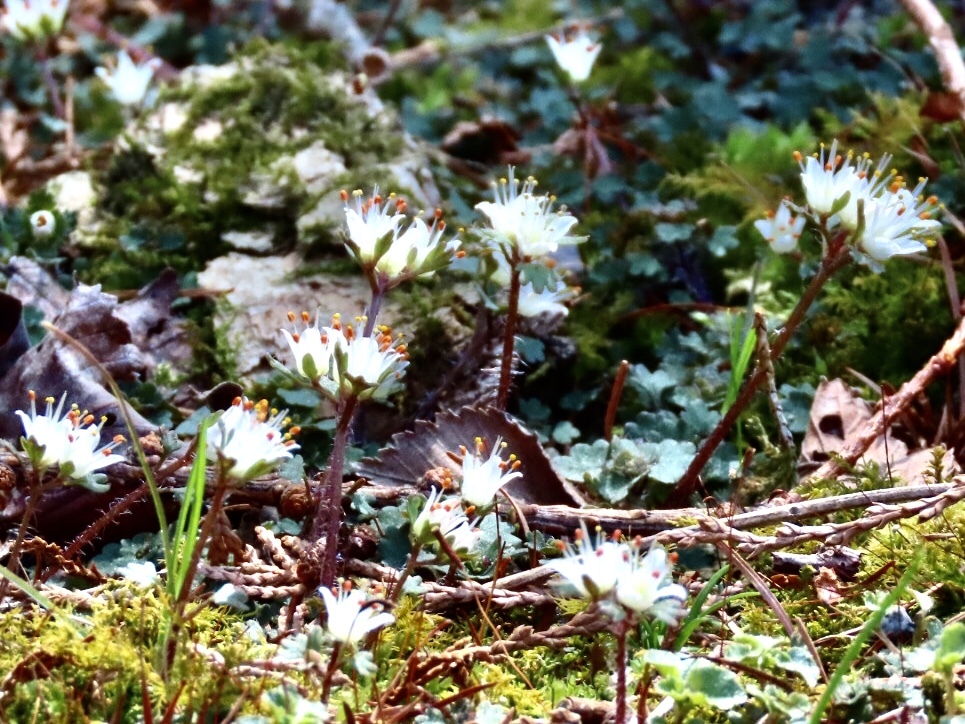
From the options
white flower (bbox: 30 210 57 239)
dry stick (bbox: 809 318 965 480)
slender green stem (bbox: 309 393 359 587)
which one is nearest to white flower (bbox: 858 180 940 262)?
dry stick (bbox: 809 318 965 480)

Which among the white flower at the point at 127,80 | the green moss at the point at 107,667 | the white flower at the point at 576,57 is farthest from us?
the white flower at the point at 127,80

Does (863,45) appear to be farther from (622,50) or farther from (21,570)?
(21,570)

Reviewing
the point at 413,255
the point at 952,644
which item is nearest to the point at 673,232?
the point at 413,255

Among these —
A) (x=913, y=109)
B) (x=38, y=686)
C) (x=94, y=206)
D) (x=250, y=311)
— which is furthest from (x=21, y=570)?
(x=913, y=109)

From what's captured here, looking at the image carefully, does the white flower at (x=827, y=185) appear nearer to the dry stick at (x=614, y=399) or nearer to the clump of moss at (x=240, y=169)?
the dry stick at (x=614, y=399)

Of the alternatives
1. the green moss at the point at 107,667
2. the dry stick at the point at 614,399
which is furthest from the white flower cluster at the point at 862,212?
the green moss at the point at 107,667

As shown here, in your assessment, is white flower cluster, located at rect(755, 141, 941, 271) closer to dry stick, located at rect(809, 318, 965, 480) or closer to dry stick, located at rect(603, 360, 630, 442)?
dry stick, located at rect(809, 318, 965, 480)
